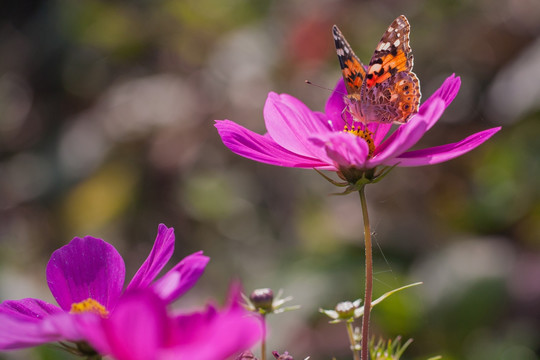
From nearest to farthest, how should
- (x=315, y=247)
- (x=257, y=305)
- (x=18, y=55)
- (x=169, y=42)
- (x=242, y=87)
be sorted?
(x=257, y=305) < (x=315, y=247) < (x=242, y=87) < (x=169, y=42) < (x=18, y=55)

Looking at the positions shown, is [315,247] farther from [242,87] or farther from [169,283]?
→ [169,283]

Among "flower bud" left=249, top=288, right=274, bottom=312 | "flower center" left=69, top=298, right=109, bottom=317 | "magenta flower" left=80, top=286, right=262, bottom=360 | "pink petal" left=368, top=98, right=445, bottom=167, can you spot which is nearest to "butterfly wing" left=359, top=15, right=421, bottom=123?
"pink petal" left=368, top=98, right=445, bottom=167

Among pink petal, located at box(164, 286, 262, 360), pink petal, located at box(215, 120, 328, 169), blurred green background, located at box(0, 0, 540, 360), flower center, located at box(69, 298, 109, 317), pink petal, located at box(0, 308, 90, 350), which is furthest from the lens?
blurred green background, located at box(0, 0, 540, 360)

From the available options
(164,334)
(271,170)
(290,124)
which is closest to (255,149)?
(290,124)

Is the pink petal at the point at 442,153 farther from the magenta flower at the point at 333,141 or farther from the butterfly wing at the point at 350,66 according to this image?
the butterfly wing at the point at 350,66

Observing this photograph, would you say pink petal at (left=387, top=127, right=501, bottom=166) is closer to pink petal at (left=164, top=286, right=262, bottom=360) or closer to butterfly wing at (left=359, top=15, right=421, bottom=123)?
butterfly wing at (left=359, top=15, right=421, bottom=123)

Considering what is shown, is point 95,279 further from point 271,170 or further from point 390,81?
point 271,170

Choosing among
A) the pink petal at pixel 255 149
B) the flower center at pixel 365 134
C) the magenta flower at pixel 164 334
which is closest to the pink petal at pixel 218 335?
the magenta flower at pixel 164 334

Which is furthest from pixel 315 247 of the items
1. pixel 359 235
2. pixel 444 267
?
pixel 444 267
